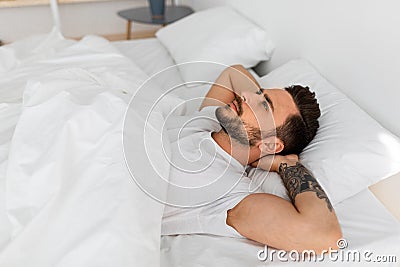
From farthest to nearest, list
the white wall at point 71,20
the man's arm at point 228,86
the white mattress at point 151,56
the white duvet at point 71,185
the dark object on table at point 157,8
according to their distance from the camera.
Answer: the white wall at point 71,20 < the dark object on table at point 157,8 < the white mattress at point 151,56 < the man's arm at point 228,86 < the white duvet at point 71,185

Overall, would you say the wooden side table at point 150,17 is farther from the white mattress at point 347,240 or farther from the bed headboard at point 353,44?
the white mattress at point 347,240

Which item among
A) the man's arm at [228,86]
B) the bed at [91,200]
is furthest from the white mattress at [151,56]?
the bed at [91,200]

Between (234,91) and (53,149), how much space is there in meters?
0.75

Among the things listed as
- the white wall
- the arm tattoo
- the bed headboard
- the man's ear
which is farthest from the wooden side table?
the arm tattoo

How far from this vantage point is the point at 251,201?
1.08m

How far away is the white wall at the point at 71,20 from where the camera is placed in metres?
3.20

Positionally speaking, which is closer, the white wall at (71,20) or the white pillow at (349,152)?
the white pillow at (349,152)

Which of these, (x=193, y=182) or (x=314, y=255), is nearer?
(x=314, y=255)

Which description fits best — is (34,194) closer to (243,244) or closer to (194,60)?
(243,244)

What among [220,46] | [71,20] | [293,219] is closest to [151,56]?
[220,46]

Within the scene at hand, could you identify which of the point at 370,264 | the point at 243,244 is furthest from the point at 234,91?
the point at 370,264

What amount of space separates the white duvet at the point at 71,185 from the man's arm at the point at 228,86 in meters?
0.30

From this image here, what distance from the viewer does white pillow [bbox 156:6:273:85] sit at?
1870 mm

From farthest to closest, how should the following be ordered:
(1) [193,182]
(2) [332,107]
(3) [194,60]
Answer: (3) [194,60], (2) [332,107], (1) [193,182]
